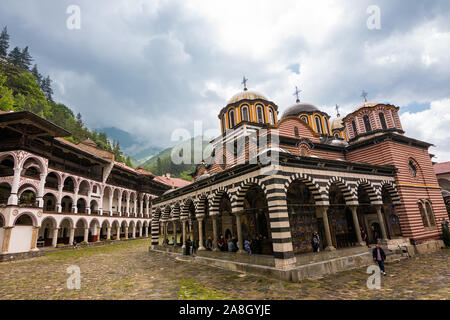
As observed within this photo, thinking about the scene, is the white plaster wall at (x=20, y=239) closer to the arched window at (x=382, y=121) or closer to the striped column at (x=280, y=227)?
the striped column at (x=280, y=227)

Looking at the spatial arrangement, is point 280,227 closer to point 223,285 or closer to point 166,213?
point 223,285

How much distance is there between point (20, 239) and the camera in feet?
61.3

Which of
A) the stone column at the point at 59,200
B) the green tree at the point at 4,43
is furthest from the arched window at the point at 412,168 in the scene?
the green tree at the point at 4,43

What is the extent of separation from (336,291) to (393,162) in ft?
37.1

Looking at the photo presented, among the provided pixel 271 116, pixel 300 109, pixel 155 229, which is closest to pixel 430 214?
pixel 300 109

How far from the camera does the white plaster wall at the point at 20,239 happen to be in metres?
18.0

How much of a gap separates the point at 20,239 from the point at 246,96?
2180cm

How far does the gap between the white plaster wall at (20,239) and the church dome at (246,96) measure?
65.5 feet

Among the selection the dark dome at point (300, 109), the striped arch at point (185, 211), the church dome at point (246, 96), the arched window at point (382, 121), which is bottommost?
the striped arch at point (185, 211)

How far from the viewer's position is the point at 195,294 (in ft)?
23.8

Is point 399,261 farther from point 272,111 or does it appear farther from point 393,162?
point 272,111

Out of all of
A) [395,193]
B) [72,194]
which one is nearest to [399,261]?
[395,193]

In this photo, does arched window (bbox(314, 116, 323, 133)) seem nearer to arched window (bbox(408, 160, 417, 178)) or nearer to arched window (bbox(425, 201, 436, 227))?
arched window (bbox(408, 160, 417, 178))
